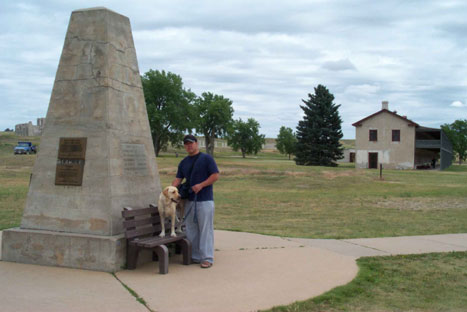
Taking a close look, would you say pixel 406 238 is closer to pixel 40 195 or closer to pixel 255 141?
pixel 40 195

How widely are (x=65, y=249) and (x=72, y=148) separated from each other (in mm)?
1407

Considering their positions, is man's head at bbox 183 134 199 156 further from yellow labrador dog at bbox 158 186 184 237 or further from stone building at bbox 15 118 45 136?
stone building at bbox 15 118 45 136

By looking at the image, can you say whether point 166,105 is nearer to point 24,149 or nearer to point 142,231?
point 24,149

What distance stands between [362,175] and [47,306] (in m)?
28.3

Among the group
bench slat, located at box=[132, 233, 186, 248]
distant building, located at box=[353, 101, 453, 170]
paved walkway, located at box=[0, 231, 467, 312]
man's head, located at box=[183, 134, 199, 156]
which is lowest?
paved walkway, located at box=[0, 231, 467, 312]

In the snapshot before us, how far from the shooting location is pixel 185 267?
6.41 metres

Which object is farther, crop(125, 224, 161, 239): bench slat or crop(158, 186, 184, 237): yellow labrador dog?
crop(158, 186, 184, 237): yellow labrador dog

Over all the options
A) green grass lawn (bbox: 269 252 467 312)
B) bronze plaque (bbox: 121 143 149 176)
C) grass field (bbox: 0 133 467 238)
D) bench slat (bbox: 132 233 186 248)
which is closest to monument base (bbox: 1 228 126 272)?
bench slat (bbox: 132 233 186 248)

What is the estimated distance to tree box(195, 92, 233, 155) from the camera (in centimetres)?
8325

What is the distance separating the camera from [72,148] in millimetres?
6520

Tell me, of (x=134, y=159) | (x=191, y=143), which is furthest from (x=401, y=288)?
(x=134, y=159)

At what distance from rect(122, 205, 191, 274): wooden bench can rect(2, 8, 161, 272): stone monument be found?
16cm

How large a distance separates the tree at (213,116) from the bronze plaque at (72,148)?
75688 mm

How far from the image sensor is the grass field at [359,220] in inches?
206
